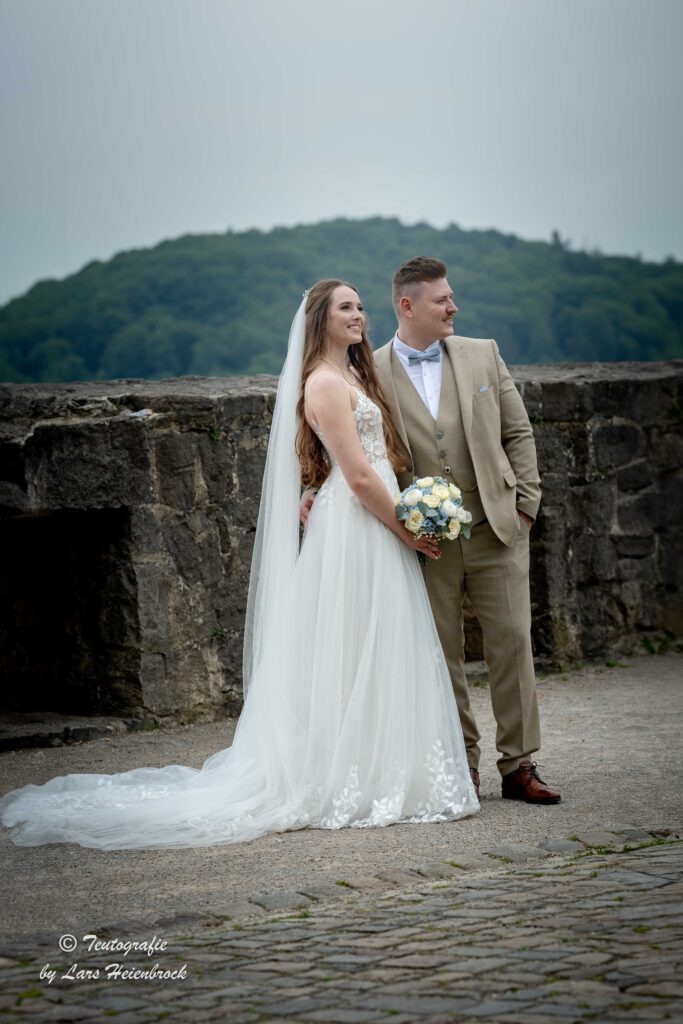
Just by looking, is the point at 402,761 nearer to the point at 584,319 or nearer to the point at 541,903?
the point at 541,903

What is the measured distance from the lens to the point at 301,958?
11.2ft

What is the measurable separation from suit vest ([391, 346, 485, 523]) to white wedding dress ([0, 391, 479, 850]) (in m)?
0.17

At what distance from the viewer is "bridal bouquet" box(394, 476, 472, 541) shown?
198 inches

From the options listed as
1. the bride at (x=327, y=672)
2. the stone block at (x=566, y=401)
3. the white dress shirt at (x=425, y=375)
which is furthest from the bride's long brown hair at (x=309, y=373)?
the stone block at (x=566, y=401)

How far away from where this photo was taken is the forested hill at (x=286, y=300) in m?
29.2

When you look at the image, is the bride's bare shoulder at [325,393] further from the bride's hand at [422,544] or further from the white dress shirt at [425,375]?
the bride's hand at [422,544]

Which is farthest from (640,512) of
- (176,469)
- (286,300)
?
(286,300)

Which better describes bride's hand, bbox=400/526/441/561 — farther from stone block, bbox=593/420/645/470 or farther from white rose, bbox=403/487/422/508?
stone block, bbox=593/420/645/470

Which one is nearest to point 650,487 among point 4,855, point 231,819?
point 231,819

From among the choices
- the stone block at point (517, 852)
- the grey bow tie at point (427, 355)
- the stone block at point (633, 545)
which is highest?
the grey bow tie at point (427, 355)

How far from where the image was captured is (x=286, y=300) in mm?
29750

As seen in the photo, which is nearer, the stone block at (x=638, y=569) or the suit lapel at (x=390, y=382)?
→ the suit lapel at (x=390, y=382)

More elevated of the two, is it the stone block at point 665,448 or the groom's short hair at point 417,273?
the groom's short hair at point 417,273

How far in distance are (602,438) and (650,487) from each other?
55 cm
